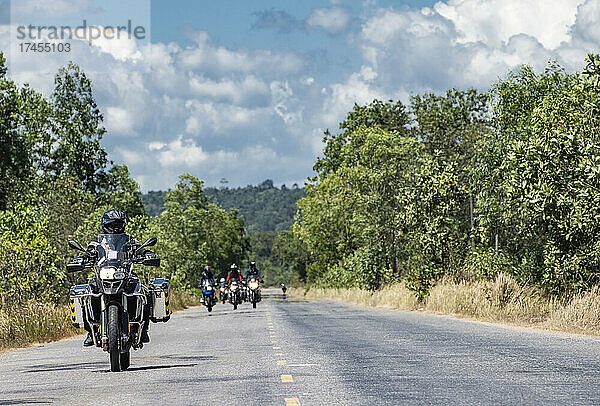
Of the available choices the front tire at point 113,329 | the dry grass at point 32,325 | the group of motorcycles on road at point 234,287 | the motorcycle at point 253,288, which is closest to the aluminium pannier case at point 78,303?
the front tire at point 113,329

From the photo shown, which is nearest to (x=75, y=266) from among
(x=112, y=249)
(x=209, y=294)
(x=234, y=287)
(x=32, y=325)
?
(x=112, y=249)

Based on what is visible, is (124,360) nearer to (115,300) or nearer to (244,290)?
(115,300)

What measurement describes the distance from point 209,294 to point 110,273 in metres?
28.0

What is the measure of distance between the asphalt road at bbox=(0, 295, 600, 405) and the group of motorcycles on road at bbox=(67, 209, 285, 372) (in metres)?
0.48

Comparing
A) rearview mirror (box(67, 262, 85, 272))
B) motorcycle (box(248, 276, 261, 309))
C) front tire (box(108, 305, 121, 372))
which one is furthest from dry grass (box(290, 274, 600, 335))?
rearview mirror (box(67, 262, 85, 272))

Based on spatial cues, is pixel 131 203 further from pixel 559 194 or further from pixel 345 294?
pixel 559 194

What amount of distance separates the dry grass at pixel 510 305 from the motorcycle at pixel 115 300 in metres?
11.2

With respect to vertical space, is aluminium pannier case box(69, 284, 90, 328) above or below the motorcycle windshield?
below

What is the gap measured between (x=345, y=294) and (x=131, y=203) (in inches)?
1010

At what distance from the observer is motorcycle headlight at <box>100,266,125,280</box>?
→ 37.7 feet

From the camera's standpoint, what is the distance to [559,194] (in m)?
22.3

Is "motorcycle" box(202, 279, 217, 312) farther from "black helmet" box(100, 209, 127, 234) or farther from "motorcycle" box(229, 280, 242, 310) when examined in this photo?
"black helmet" box(100, 209, 127, 234)

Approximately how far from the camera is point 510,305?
25312 millimetres

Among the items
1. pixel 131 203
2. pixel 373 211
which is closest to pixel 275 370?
pixel 373 211
